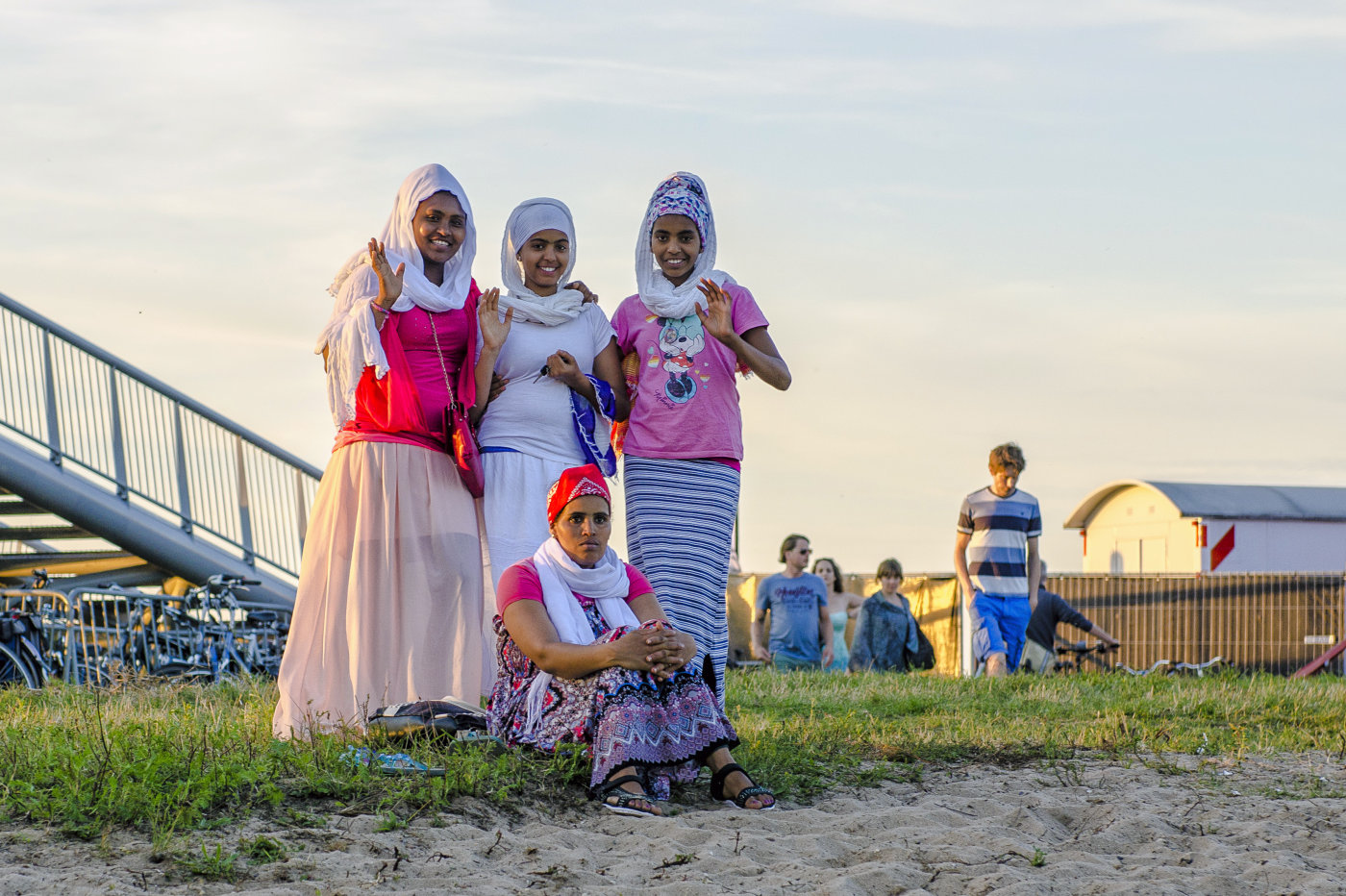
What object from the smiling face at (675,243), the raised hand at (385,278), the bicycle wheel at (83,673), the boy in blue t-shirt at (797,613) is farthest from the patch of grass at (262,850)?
the boy in blue t-shirt at (797,613)

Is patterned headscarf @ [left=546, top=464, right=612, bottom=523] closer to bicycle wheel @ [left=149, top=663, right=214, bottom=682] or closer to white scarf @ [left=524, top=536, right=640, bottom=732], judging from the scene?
white scarf @ [left=524, top=536, right=640, bottom=732]

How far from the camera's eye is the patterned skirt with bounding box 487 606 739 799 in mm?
4914

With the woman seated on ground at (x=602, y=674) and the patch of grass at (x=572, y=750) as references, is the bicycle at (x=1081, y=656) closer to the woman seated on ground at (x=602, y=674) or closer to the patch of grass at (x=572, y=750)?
the patch of grass at (x=572, y=750)

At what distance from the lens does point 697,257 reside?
6305mm

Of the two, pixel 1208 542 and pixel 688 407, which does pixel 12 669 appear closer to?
pixel 688 407

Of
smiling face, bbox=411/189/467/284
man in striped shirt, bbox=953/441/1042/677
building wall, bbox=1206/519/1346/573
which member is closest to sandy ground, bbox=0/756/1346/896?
smiling face, bbox=411/189/467/284

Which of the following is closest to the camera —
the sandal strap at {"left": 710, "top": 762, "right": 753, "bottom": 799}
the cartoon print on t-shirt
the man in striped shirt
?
the sandal strap at {"left": 710, "top": 762, "right": 753, "bottom": 799}

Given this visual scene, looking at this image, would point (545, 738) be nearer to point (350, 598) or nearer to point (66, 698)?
point (350, 598)

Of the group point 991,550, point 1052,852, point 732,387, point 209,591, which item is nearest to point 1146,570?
point 991,550

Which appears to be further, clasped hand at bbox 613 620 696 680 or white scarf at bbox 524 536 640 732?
white scarf at bbox 524 536 640 732

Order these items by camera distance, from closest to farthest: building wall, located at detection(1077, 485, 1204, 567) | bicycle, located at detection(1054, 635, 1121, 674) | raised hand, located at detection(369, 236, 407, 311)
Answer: raised hand, located at detection(369, 236, 407, 311)
bicycle, located at detection(1054, 635, 1121, 674)
building wall, located at detection(1077, 485, 1204, 567)

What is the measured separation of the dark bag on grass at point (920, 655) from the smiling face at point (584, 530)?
8.56 m

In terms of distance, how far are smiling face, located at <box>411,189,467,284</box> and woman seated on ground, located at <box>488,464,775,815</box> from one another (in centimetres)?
132

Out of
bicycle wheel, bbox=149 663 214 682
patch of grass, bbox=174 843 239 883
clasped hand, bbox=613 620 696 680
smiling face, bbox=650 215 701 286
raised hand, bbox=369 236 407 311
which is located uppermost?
smiling face, bbox=650 215 701 286
